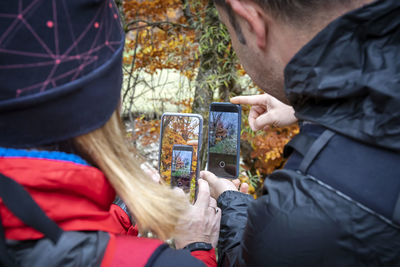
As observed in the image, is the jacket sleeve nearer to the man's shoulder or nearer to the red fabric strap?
the red fabric strap

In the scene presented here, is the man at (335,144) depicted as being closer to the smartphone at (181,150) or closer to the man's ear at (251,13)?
the man's ear at (251,13)

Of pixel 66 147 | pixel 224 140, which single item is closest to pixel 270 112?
pixel 224 140

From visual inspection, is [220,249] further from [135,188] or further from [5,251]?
[5,251]

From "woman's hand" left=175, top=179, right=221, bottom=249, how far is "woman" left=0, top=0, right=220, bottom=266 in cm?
40

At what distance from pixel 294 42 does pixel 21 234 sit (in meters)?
0.99

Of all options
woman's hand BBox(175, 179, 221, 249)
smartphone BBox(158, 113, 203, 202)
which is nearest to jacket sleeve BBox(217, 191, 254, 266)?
woman's hand BBox(175, 179, 221, 249)

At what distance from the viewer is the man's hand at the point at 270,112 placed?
1.83 metres

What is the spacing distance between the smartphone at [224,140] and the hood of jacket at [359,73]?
88cm

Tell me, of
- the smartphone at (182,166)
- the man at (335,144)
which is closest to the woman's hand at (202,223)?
the smartphone at (182,166)

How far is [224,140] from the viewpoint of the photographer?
1878 mm

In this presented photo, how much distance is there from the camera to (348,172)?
89cm

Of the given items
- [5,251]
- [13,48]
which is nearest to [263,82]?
[13,48]

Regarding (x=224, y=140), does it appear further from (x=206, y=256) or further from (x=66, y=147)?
(x=66, y=147)

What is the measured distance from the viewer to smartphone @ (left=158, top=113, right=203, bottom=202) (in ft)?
5.52
